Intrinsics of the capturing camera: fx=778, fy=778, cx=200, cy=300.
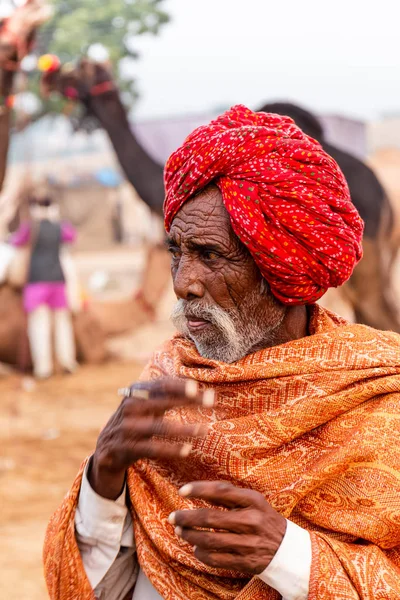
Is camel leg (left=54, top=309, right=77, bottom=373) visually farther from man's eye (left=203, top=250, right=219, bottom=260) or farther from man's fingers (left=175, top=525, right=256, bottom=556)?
man's fingers (left=175, top=525, right=256, bottom=556)

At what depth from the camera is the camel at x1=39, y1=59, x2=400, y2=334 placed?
6.79m

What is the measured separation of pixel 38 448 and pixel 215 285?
5.28m

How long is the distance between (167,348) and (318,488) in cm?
59

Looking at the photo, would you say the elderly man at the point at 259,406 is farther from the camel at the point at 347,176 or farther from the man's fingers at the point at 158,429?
the camel at the point at 347,176

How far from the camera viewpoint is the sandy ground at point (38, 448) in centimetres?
468

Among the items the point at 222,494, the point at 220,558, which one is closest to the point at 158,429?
the point at 222,494

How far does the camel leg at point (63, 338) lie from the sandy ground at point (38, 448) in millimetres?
227

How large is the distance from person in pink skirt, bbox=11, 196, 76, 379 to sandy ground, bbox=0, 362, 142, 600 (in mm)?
350

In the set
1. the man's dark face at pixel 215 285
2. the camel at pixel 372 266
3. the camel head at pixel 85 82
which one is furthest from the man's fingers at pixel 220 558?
the camel head at pixel 85 82

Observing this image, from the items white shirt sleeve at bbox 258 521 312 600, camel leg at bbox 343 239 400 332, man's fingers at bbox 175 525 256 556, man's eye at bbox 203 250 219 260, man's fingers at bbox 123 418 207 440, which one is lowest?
camel leg at bbox 343 239 400 332

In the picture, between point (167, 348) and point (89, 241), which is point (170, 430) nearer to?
point (167, 348)

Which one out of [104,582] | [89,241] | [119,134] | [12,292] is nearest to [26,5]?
[119,134]

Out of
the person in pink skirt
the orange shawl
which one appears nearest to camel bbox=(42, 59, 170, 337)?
the person in pink skirt

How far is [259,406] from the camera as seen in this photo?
1935 millimetres
